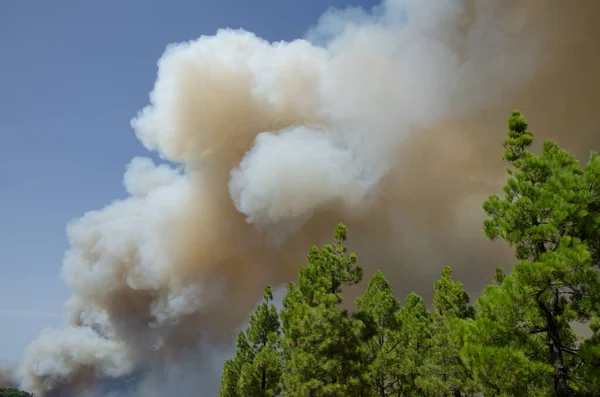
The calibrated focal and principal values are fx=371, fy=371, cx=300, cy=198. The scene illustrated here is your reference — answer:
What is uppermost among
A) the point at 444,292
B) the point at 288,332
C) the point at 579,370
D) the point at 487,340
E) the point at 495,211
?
the point at 444,292

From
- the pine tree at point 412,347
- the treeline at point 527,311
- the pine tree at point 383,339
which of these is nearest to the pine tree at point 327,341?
the treeline at point 527,311

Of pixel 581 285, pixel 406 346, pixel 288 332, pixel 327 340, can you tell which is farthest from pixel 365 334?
pixel 581 285

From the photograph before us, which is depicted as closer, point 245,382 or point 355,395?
point 355,395

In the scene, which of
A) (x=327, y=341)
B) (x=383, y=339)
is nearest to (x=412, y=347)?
(x=383, y=339)

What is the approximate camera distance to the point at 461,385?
20.6 m

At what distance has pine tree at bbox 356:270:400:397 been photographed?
2178 centimetres

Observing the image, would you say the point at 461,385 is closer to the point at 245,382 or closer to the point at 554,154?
the point at 245,382

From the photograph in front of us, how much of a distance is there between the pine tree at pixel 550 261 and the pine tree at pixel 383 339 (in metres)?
12.8

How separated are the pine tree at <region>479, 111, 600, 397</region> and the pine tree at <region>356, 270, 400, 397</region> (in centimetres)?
1279

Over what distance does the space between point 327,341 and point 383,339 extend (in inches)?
368

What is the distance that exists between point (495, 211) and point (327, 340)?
914 centimetres

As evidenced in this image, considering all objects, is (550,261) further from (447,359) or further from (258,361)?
(258,361)

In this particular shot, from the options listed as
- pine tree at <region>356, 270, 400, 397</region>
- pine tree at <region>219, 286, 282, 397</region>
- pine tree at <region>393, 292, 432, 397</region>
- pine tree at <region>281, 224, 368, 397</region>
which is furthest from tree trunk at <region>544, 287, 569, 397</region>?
pine tree at <region>219, 286, 282, 397</region>

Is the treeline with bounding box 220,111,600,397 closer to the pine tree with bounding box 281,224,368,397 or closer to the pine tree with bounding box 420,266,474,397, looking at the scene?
the pine tree with bounding box 281,224,368,397
